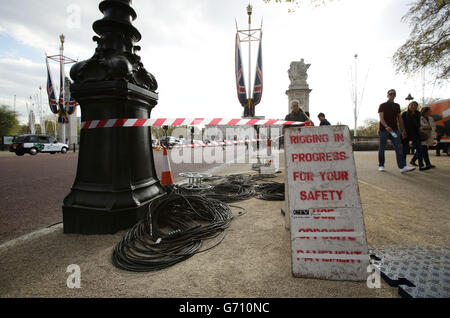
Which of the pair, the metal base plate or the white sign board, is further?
the white sign board

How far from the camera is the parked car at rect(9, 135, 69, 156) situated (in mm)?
18573

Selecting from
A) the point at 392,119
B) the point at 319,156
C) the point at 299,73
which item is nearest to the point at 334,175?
the point at 319,156

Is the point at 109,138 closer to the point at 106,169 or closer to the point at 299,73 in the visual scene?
the point at 106,169

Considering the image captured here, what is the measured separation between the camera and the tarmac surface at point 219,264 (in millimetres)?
1471

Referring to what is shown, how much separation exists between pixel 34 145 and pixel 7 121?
2941cm

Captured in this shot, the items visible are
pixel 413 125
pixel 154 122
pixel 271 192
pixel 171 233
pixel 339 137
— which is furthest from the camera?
pixel 413 125

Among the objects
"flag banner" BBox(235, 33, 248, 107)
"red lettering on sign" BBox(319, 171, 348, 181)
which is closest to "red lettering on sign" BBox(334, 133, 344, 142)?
"red lettering on sign" BBox(319, 171, 348, 181)

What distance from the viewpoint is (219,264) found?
1.80 m

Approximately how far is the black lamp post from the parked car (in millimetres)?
22394

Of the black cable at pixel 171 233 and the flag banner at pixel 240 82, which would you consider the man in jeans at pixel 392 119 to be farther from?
the flag banner at pixel 240 82

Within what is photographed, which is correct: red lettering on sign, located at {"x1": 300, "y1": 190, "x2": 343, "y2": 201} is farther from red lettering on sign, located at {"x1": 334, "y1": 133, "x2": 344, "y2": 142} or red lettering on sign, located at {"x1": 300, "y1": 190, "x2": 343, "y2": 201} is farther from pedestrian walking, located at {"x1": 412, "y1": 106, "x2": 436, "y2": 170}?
pedestrian walking, located at {"x1": 412, "y1": 106, "x2": 436, "y2": 170}

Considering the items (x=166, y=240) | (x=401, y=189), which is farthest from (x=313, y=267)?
(x=401, y=189)
